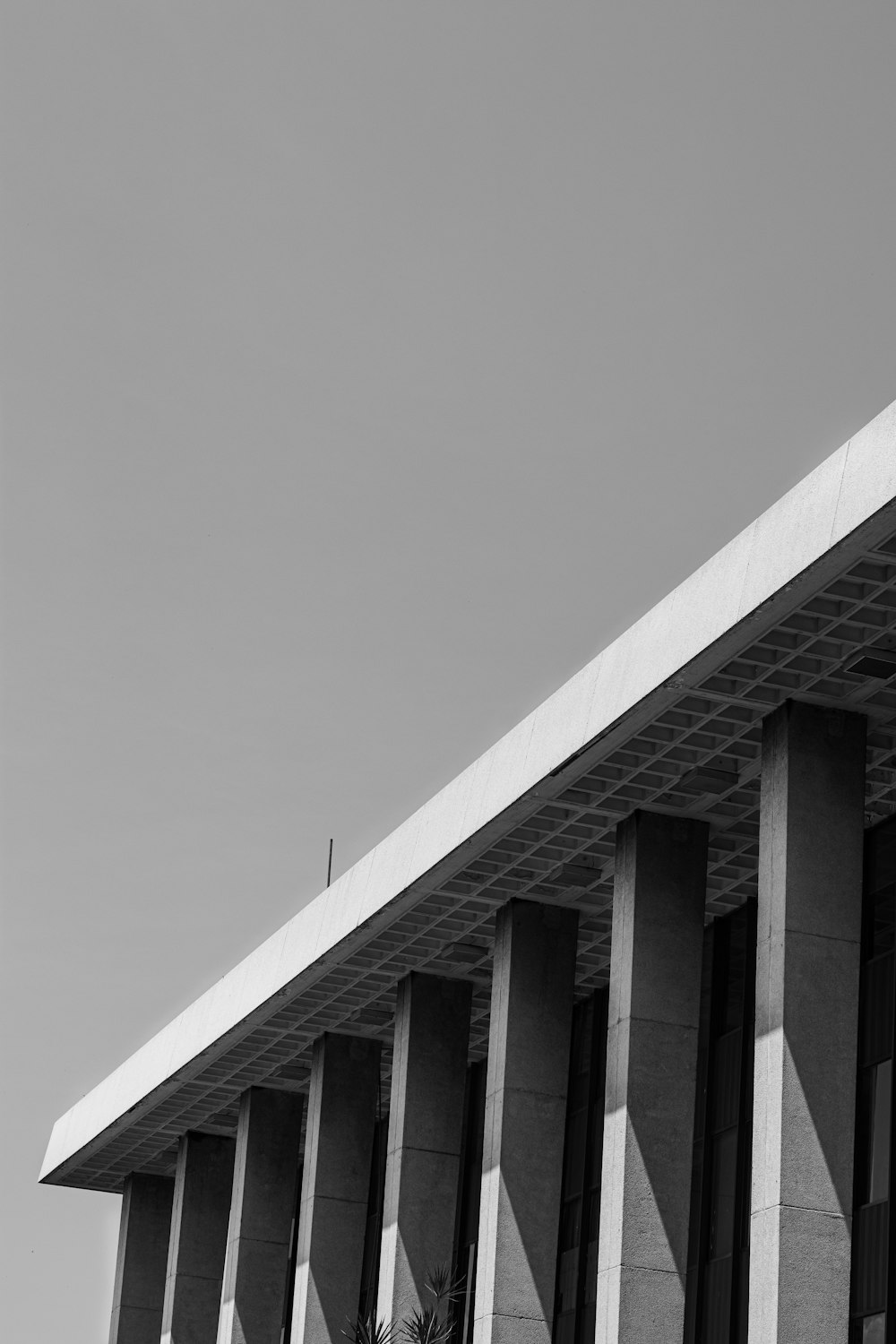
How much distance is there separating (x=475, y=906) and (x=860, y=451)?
1201 centimetres

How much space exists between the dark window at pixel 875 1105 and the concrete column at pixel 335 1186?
34.8 ft

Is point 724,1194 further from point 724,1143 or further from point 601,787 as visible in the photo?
point 601,787

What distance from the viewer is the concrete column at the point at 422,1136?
105 feet

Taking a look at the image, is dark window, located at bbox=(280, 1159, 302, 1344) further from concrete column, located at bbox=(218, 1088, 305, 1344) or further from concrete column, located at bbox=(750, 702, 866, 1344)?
concrete column, located at bbox=(750, 702, 866, 1344)

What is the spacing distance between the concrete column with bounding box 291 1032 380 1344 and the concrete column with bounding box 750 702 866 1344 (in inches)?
520

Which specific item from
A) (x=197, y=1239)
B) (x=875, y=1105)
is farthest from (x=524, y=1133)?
(x=197, y=1239)

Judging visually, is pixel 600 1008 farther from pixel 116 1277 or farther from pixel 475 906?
pixel 116 1277

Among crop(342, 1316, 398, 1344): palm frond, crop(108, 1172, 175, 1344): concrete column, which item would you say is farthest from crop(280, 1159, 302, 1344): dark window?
crop(342, 1316, 398, 1344): palm frond

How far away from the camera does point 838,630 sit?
78.0 feet

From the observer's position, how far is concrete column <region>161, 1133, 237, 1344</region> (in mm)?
41219

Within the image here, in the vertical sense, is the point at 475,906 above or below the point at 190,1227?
above

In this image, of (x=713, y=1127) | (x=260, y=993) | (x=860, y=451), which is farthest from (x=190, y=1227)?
(x=860, y=451)

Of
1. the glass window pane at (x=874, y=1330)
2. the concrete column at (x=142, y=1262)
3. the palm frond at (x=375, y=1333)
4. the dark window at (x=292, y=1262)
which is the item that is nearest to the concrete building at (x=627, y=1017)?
the glass window pane at (x=874, y=1330)

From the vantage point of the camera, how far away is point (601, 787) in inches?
1085
